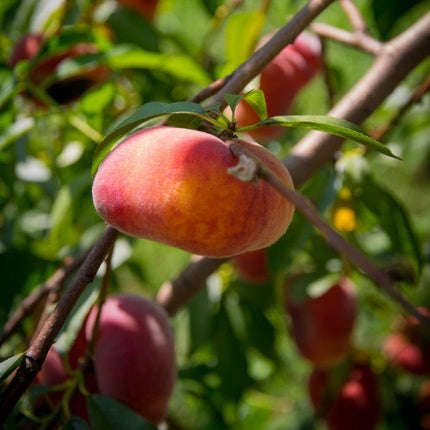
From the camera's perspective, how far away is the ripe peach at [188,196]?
15.0 inches

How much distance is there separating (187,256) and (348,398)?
40cm

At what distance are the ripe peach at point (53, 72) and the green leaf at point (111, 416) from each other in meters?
0.54

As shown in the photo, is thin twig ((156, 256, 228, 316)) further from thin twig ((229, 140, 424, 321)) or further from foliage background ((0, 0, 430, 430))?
thin twig ((229, 140, 424, 321))

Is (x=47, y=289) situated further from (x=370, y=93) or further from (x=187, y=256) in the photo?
(x=187, y=256)

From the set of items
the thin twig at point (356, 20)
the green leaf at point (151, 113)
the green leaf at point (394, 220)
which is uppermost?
the green leaf at point (151, 113)

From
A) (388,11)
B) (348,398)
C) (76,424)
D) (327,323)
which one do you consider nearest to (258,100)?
(76,424)

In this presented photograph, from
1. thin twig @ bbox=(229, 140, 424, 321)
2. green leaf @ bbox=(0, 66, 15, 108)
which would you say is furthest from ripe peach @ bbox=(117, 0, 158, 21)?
thin twig @ bbox=(229, 140, 424, 321)

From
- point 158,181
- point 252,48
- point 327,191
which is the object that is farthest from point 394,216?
point 158,181

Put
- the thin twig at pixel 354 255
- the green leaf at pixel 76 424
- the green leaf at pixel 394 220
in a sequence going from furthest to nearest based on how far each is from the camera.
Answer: the green leaf at pixel 394 220 → the green leaf at pixel 76 424 → the thin twig at pixel 354 255

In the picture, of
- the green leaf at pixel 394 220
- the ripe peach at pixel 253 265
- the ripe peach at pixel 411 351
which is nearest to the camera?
the green leaf at pixel 394 220

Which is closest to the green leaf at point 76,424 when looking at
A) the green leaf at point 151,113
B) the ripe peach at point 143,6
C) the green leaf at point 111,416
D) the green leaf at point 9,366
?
the green leaf at point 111,416

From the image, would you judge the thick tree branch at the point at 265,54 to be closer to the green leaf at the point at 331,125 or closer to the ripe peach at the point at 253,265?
the green leaf at the point at 331,125

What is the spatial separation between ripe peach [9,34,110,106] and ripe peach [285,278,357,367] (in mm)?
459

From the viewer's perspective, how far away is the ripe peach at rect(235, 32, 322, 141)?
767mm
